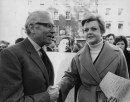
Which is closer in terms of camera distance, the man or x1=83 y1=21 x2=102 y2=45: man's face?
the man

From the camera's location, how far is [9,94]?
1783 millimetres

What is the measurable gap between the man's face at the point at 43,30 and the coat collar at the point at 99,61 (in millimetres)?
788

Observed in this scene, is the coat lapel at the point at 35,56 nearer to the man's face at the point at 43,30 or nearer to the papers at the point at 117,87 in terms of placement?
the man's face at the point at 43,30

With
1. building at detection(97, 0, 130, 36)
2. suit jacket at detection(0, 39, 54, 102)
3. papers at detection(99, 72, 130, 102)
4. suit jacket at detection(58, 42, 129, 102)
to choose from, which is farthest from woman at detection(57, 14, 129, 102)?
building at detection(97, 0, 130, 36)

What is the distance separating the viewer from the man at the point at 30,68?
5.84ft

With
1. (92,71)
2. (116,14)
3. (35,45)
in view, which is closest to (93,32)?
(92,71)

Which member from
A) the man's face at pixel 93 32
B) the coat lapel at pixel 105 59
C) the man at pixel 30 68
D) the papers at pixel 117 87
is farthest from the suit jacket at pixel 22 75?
the man's face at pixel 93 32

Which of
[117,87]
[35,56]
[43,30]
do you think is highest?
[43,30]

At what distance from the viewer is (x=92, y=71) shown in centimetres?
266

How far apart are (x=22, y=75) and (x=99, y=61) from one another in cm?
117

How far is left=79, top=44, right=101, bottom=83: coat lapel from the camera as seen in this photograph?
264 centimetres

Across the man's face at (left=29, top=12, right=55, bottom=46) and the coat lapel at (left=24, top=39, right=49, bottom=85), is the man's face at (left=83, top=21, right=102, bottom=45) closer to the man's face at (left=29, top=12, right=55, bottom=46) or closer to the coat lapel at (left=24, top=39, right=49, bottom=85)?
the man's face at (left=29, top=12, right=55, bottom=46)

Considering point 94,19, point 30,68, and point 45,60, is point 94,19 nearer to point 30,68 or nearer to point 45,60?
point 45,60

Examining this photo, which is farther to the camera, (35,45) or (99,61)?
(99,61)
